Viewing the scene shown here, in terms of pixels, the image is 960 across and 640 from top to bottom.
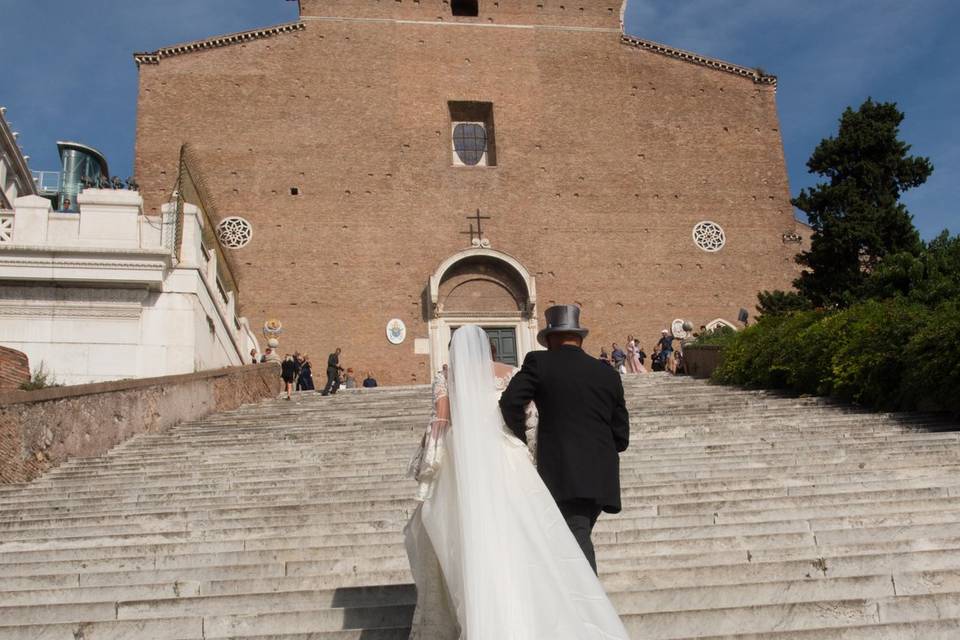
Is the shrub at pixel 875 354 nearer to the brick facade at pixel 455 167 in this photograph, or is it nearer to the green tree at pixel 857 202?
the green tree at pixel 857 202

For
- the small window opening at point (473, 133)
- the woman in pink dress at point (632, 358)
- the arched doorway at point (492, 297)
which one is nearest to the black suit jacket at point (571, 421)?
the woman in pink dress at point (632, 358)

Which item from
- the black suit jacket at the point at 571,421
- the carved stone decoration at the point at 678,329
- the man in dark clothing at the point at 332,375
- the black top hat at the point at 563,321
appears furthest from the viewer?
the carved stone decoration at the point at 678,329

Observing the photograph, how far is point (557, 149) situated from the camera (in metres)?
23.0

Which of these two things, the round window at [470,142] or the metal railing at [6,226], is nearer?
the metal railing at [6,226]

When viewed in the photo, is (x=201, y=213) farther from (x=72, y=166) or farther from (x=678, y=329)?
(x=72, y=166)

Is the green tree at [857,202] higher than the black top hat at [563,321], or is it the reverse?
the green tree at [857,202]

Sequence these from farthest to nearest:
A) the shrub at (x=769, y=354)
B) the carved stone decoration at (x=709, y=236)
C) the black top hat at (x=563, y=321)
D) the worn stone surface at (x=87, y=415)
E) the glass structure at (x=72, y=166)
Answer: the glass structure at (x=72, y=166) → the carved stone decoration at (x=709, y=236) → the shrub at (x=769, y=354) → the worn stone surface at (x=87, y=415) → the black top hat at (x=563, y=321)

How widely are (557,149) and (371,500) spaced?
1799cm

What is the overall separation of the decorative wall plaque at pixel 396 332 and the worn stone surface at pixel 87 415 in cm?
850

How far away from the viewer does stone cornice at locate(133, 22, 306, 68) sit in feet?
70.9

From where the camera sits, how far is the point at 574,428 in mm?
3574

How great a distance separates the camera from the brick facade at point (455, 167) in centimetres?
2094

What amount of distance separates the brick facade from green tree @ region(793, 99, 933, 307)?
4.60 meters

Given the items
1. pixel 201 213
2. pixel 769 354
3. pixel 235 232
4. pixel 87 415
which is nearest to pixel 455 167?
pixel 235 232
